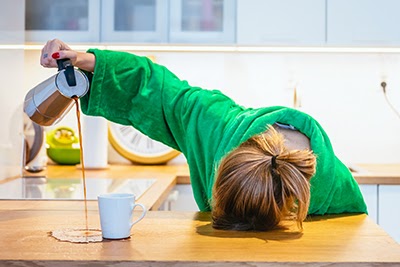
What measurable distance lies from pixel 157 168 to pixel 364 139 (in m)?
0.92

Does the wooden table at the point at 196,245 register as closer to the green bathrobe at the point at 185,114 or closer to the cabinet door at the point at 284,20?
the green bathrobe at the point at 185,114

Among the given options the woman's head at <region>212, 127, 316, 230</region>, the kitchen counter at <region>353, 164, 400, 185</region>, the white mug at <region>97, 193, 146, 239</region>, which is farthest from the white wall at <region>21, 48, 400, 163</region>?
the white mug at <region>97, 193, 146, 239</region>

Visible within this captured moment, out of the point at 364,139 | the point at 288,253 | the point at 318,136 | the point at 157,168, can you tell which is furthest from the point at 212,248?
the point at 364,139

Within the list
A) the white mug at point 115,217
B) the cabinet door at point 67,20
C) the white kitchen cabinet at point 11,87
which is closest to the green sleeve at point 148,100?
the white mug at point 115,217

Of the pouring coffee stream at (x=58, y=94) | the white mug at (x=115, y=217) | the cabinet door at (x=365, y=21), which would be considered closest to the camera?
the white mug at (x=115, y=217)

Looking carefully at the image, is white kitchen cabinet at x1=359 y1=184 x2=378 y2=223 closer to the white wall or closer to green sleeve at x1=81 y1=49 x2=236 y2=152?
the white wall

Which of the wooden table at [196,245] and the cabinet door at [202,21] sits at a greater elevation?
the cabinet door at [202,21]

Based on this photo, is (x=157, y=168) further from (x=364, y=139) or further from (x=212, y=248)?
(x=212, y=248)

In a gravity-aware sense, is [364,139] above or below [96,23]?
below

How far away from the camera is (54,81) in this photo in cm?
172

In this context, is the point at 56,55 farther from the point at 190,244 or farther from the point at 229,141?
the point at 190,244

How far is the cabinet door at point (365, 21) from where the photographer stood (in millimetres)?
2990

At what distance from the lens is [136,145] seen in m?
3.28

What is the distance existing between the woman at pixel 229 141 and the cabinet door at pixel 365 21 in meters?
1.21
